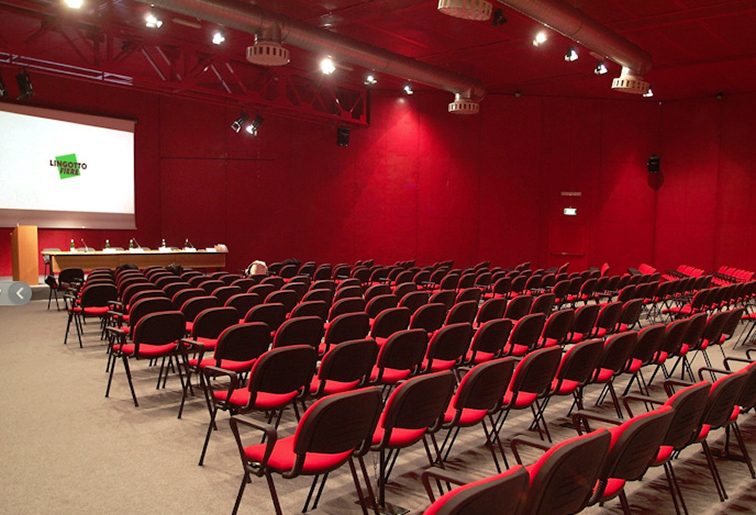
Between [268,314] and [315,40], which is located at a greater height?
[315,40]

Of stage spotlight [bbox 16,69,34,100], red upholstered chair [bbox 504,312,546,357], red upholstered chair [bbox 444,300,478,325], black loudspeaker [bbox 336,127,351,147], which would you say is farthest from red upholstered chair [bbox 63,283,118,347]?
black loudspeaker [bbox 336,127,351,147]

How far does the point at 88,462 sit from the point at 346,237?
1369cm

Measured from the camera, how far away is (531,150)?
18.7 m

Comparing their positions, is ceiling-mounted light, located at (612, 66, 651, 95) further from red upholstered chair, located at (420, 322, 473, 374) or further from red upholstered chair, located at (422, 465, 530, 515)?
red upholstered chair, located at (422, 465, 530, 515)

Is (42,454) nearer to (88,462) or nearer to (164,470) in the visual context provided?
(88,462)

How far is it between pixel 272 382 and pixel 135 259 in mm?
11242

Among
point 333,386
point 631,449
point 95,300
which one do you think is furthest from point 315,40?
point 631,449

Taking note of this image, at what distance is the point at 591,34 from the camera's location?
9969 millimetres

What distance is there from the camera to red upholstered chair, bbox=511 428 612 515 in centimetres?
226

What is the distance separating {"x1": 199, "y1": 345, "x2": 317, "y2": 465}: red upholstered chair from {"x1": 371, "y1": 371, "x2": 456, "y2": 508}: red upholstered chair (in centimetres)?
76

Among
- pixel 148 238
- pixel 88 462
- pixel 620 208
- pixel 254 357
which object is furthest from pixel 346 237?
pixel 88 462

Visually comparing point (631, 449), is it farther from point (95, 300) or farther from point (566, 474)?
point (95, 300)

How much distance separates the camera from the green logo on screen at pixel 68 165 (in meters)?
13.8

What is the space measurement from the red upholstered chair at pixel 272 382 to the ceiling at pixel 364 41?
8.14 m
